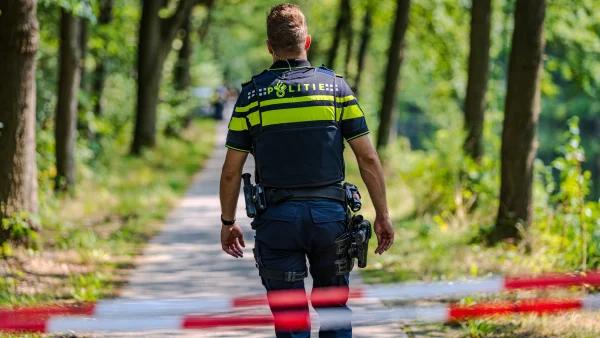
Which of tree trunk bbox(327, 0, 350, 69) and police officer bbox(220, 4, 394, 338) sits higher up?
tree trunk bbox(327, 0, 350, 69)

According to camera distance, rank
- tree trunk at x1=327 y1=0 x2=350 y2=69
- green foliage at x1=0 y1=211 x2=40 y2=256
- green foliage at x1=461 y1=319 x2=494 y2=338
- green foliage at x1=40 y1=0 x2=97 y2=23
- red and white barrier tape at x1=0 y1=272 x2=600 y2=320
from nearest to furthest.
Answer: red and white barrier tape at x1=0 y1=272 x2=600 y2=320, green foliage at x1=461 y1=319 x2=494 y2=338, green foliage at x1=0 y1=211 x2=40 y2=256, green foliage at x1=40 y1=0 x2=97 y2=23, tree trunk at x1=327 y1=0 x2=350 y2=69

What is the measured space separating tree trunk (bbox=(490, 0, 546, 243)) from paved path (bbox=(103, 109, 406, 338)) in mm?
1836

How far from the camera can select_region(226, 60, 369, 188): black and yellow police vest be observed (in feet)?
13.7

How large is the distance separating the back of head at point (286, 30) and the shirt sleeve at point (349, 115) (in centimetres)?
31

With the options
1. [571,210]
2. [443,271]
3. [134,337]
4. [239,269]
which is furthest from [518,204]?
[134,337]

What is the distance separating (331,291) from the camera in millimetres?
4262

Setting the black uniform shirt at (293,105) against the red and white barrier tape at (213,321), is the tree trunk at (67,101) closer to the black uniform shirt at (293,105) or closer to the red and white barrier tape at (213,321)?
the black uniform shirt at (293,105)

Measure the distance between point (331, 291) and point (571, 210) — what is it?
483cm

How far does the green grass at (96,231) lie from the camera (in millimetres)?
7773

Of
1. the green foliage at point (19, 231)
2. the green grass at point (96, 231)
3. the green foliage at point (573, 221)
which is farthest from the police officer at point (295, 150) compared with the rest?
the green foliage at point (19, 231)

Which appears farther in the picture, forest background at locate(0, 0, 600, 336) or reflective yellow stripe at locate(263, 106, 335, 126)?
forest background at locate(0, 0, 600, 336)

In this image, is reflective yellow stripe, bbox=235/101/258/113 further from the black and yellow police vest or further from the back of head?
the back of head

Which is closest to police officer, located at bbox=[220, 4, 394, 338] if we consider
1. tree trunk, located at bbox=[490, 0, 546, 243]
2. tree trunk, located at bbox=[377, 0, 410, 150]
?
tree trunk, located at bbox=[490, 0, 546, 243]

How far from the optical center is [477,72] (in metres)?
12.8
